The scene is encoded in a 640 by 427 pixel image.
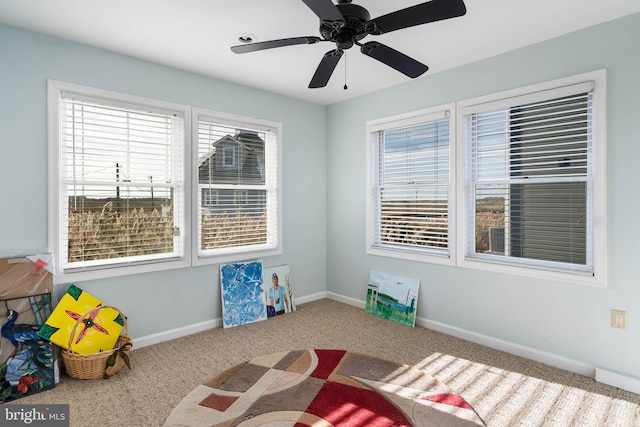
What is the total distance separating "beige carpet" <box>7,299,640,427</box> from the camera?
224cm

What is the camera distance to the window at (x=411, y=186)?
3715 millimetres

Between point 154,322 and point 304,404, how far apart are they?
1813mm

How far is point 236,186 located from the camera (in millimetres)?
4027

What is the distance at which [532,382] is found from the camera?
2631 millimetres

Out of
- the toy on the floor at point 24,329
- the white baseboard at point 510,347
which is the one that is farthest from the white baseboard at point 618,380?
the toy on the floor at point 24,329

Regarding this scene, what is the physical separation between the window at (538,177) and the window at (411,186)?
27 centimetres

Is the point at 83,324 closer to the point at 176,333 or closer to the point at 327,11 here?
the point at 176,333

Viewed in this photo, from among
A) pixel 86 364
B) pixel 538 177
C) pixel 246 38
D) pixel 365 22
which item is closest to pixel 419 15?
pixel 365 22

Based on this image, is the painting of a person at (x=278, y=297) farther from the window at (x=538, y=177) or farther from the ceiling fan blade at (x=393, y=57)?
Result: the ceiling fan blade at (x=393, y=57)

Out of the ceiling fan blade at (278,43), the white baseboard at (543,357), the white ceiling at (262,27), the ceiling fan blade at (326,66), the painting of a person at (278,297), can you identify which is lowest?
the white baseboard at (543,357)

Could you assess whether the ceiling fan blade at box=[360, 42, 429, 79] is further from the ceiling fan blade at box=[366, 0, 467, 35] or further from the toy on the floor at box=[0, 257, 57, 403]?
the toy on the floor at box=[0, 257, 57, 403]

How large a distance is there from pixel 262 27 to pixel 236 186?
1.81m

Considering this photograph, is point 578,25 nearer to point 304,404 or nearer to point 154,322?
point 304,404

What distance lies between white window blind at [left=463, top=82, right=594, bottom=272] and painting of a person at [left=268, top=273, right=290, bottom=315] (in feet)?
7.19
